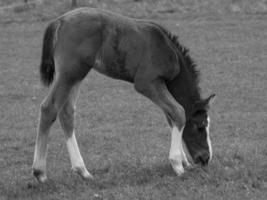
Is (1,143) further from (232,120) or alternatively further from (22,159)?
(232,120)

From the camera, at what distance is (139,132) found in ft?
35.9

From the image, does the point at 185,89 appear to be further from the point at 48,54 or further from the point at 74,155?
the point at 48,54

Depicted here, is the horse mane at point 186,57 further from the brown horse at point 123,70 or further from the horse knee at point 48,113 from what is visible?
the horse knee at point 48,113

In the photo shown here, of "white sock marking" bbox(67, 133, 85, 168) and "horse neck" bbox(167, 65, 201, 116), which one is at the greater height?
"horse neck" bbox(167, 65, 201, 116)

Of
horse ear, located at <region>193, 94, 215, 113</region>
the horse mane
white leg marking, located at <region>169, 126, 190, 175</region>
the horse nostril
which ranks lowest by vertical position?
the horse nostril

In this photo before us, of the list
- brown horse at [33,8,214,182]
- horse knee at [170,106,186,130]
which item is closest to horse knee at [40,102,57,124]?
brown horse at [33,8,214,182]

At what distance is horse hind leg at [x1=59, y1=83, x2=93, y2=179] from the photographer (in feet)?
23.9

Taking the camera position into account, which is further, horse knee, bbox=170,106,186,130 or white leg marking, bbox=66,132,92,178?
white leg marking, bbox=66,132,92,178

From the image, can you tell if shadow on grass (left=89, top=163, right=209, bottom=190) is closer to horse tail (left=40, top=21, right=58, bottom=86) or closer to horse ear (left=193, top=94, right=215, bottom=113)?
horse ear (left=193, top=94, right=215, bottom=113)

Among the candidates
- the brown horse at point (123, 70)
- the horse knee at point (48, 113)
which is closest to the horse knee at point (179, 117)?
the brown horse at point (123, 70)

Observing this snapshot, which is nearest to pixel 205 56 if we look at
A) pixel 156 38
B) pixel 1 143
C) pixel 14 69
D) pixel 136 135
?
pixel 14 69

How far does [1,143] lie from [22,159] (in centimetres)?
137

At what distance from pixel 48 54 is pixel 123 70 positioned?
933mm

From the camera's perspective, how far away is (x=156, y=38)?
722 cm
